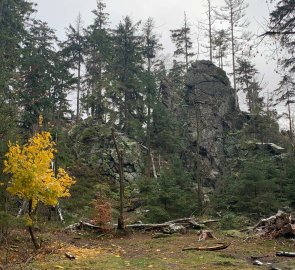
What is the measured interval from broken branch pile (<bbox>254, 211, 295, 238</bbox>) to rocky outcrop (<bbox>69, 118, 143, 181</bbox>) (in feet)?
63.1

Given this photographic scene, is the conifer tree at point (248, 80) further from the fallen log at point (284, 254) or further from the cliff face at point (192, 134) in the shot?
the fallen log at point (284, 254)

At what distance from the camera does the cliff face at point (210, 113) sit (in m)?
38.5

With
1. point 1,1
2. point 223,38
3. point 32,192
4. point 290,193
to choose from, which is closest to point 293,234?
point 290,193

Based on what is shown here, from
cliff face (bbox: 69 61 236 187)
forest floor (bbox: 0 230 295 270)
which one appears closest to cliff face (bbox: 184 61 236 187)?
cliff face (bbox: 69 61 236 187)

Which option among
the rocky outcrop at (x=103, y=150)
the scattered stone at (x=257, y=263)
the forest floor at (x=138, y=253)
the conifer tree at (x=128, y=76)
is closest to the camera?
the forest floor at (x=138, y=253)

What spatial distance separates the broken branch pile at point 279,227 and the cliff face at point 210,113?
20.3 metres

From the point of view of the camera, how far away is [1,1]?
30281mm

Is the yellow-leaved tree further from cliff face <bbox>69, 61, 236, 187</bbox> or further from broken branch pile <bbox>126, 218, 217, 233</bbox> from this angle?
cliff face <bbox>69, 61, 236, 187</bbox>

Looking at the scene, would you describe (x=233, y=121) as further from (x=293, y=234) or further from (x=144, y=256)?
(x=144, y=256)

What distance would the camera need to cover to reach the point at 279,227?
14625 mm

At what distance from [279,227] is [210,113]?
28.3 metres

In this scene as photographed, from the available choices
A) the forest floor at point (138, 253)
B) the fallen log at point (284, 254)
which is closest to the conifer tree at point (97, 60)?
the forest floor at point (138, 253)

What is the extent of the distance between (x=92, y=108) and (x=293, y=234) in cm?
2763

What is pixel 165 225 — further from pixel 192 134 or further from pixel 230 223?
pixel 192 134
